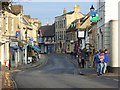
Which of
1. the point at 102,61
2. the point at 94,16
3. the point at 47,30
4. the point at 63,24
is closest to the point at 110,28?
the point at 94,16

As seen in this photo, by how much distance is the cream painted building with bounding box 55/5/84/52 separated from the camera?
367 ft

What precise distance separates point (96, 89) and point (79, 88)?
2.89 ft

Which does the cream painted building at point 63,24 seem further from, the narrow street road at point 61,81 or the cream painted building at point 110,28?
the narrow street road at point 61,81

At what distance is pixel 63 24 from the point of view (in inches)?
4486

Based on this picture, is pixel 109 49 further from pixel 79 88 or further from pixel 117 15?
pixel 79 88

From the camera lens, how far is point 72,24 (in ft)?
357

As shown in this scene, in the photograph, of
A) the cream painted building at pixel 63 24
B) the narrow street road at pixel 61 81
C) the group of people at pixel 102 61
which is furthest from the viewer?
the cream painted building at pixel 63 24

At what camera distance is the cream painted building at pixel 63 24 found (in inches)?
4407

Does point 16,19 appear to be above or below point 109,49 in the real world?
above

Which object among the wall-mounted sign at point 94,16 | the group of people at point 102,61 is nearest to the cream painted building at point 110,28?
the wall-mounted sign at point 94,16

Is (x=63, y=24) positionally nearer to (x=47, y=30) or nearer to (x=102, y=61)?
(x=47, y=30)

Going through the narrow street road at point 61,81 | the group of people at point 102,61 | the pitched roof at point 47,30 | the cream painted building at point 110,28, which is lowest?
the narrow street road at point 61,81

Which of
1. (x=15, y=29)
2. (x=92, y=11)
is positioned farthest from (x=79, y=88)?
(x=15, y=29)

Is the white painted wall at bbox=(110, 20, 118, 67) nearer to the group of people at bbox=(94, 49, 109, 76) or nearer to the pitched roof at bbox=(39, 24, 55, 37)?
the group of people at bbox=(94, 49, 109, 76)
